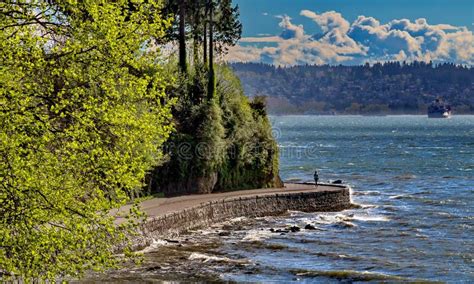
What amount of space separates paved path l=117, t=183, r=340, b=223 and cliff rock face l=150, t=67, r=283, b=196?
1.33 meters

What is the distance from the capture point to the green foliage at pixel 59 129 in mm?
15727

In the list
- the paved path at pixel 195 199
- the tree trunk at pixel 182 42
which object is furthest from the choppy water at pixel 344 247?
the tree trunk at pixel 182 42

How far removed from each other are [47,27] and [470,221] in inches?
1615

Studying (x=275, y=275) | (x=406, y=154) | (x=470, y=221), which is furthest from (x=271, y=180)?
(x=406, y=154)

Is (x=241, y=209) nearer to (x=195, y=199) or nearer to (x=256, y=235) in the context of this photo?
(x=195, y=199)

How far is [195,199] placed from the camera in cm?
4762

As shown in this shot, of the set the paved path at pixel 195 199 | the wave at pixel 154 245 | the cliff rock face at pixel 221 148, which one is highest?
the cliff rock face at pixel 221 148

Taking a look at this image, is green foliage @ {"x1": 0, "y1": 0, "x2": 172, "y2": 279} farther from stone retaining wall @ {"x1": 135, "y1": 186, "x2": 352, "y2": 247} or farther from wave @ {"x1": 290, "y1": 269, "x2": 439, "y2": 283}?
stone retaining wall @ {"x1": 135, "y1": 186, "x2": 352, "y2": 247}

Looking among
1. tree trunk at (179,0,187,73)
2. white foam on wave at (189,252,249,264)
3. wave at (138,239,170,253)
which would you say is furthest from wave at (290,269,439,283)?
tree trunk at (179,0,187,73)

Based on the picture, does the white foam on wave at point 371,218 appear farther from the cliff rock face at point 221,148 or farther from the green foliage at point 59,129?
the green foliage at point 59,129

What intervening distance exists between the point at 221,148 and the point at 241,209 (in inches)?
214

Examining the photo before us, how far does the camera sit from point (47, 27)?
17.2 meters

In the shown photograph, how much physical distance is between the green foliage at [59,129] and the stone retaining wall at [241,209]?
19.6 metres

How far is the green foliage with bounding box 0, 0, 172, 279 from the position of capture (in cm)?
1573
